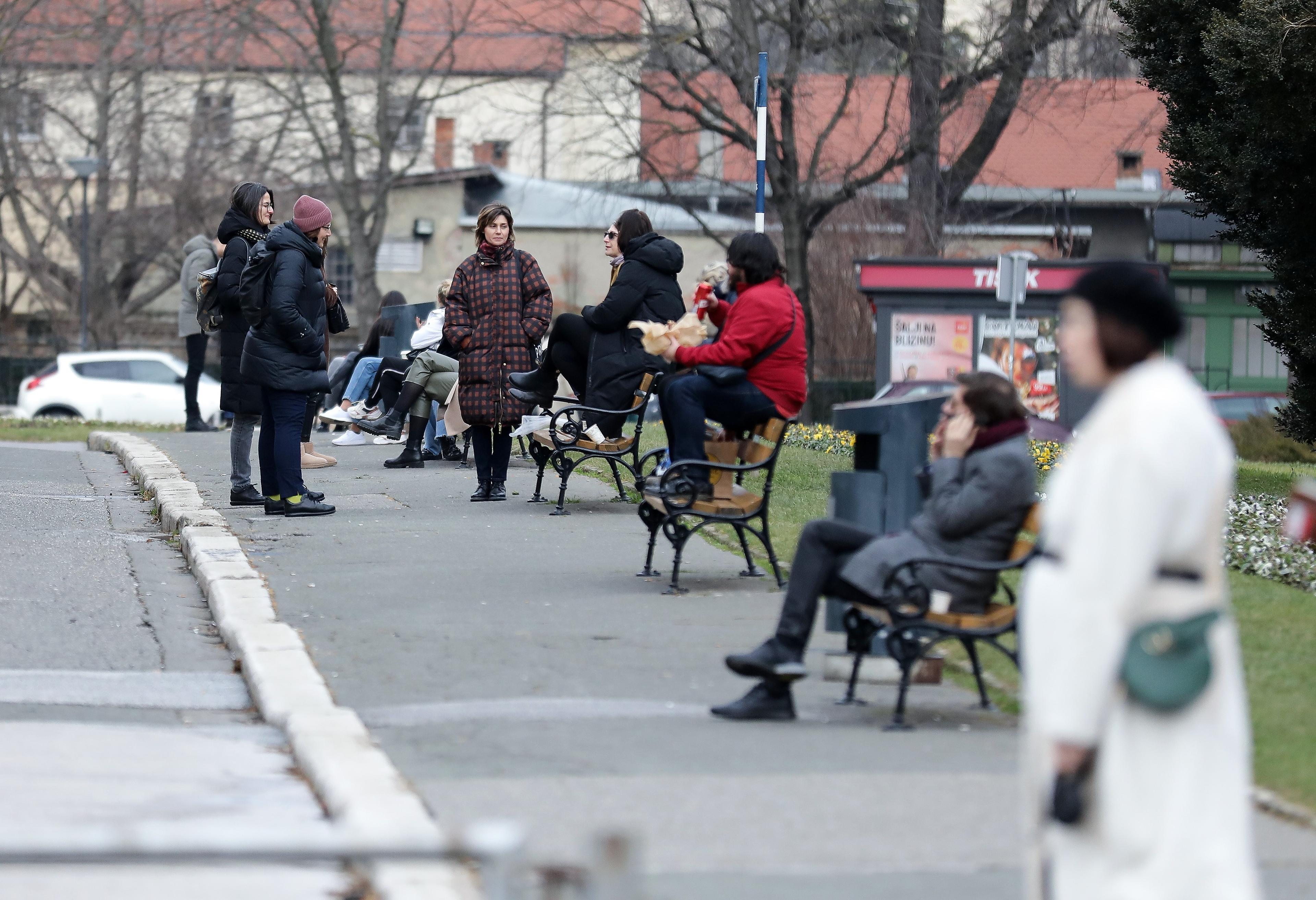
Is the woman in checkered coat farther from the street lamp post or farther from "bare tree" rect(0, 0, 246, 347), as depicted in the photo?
"bare tree" rect(0, 0, 246, 347)

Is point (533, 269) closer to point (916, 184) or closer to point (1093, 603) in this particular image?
point (1093, 603)

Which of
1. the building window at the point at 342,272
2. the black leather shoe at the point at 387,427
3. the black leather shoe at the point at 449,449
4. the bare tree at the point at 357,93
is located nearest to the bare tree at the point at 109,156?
the bare tree at the point at 357,93

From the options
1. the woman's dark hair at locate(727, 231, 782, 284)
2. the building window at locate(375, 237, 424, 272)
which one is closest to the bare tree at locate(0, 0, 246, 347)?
the building window at locate(375, 237, 424, 272)

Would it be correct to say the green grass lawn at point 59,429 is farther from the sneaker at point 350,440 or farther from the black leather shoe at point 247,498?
the black leather shoe at point 247,498

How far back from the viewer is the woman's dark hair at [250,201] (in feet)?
39.3

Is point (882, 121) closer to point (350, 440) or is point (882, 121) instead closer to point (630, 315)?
point (350, 440)

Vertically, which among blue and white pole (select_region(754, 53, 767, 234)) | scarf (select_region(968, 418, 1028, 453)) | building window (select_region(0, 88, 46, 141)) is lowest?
scarf (select_region(968, 418, 1028, 453))

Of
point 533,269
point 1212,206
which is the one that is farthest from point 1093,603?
point 1212,206

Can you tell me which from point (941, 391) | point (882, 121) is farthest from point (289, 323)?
point (882, 121)

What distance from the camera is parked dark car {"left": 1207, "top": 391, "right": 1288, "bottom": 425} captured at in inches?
1231

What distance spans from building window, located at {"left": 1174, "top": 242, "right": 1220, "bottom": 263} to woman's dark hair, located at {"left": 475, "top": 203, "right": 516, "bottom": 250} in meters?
34.9

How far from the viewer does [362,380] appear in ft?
58.3

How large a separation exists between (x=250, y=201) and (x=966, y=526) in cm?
722

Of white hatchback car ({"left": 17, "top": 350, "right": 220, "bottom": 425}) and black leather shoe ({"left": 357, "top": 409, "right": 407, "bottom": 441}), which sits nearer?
black leather shoe ({"left": 357, "top": 409, "right": 407, "bottom": 441})
